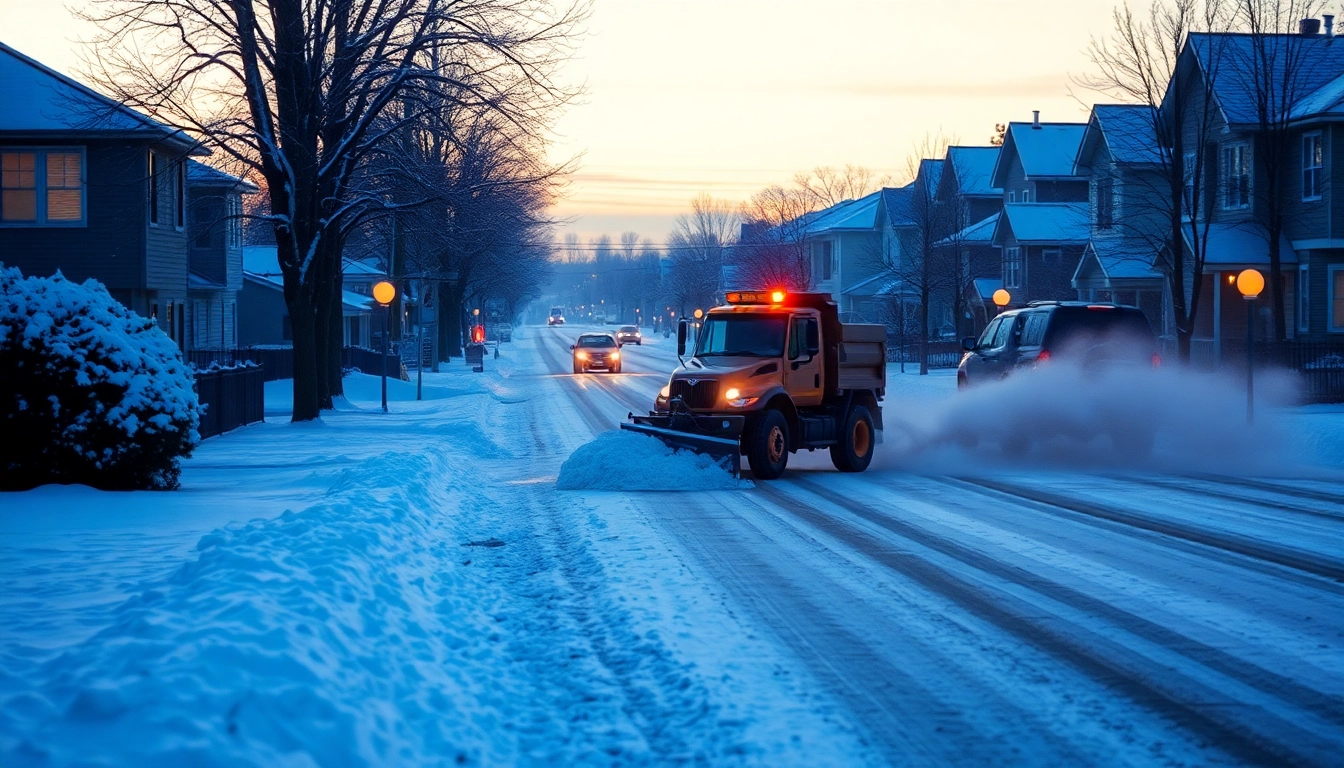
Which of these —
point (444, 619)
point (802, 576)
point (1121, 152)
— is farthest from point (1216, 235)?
point (444, 619)

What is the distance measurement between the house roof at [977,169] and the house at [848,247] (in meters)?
6.42

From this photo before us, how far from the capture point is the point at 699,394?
1811cm

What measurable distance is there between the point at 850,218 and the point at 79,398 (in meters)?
66.4

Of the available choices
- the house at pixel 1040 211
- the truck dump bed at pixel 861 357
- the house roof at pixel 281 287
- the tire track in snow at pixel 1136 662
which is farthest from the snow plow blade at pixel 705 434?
the house at pixel 1040 211

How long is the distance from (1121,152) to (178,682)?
41.9 meters

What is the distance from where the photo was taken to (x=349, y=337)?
7406 centimetres

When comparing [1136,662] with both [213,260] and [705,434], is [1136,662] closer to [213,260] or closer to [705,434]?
[705,434]

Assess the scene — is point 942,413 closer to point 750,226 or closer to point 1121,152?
point 1121,152

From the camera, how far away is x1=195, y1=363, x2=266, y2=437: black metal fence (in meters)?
22.6

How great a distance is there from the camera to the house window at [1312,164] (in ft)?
113

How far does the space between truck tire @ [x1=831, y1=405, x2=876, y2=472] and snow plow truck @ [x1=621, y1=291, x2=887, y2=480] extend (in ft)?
0.05

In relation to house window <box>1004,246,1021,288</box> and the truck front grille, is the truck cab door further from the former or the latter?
house window <box>1004,246,1021,288</box>

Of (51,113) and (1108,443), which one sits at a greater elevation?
(51,113)

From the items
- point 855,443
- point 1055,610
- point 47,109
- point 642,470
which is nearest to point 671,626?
point 1055,610
